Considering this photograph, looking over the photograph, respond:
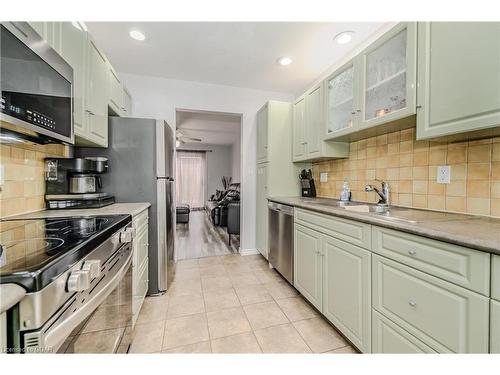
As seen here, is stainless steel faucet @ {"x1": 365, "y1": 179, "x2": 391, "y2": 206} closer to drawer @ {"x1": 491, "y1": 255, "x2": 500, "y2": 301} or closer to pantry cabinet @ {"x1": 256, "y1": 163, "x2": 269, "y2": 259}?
drawer @ {"x1": 491, "y1": 255, "x2": 500, "y2": 301}

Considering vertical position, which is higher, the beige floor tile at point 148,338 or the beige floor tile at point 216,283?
the beige floor tile at point 148,338

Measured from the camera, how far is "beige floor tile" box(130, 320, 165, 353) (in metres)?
1.40

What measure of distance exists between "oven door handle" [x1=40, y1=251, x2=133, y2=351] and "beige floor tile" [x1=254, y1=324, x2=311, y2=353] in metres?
1.09

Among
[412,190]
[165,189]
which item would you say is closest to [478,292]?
[412,190]

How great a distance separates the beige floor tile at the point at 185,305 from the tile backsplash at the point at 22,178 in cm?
132

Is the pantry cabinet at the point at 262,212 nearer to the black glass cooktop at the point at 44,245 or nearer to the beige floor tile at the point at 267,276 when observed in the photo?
the beige floor tile at the point at 267,276

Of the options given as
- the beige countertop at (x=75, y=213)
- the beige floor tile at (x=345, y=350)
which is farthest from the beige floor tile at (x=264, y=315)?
the beige countertop at (x=75, y=213)

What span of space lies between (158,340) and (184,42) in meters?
2.65

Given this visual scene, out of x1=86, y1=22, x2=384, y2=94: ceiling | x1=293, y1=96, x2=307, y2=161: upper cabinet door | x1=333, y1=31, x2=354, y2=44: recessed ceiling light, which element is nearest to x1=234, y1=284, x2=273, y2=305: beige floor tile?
x1=293, y1=96, x2=307, y2=161: upper cabinet door

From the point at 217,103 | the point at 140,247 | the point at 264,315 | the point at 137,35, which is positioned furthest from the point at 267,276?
the point at 137,35

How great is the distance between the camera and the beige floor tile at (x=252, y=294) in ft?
6.58

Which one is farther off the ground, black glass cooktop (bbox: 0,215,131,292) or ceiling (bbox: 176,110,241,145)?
ceiling (bbox: 176,110,241,145)

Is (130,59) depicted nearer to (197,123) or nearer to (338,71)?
(338,71)

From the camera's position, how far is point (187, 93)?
9.75 ft
